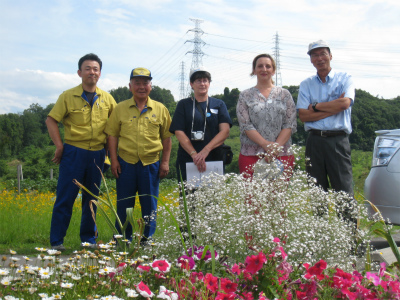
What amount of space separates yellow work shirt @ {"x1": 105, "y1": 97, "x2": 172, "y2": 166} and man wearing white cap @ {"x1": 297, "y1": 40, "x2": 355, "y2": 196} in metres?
1.66

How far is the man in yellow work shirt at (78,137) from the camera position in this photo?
17.7 feet

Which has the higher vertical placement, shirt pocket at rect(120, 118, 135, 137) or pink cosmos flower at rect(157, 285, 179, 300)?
shirt pocket at rect(120, 118, 135, 137)

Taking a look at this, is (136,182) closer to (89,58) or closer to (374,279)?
(89,58)

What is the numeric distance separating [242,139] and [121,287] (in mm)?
2737

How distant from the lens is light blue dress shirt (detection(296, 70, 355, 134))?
Answer: 4.90 m

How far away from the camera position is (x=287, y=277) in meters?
2.64

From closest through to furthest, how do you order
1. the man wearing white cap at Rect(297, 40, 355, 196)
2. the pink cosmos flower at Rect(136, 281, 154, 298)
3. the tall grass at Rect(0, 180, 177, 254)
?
1. the pink cosmos flower at Rect(136, 281, 154, 298)
2. the man wearing white cap at Rect(297, 40, 355, 196)
3. the tall grass at Rect(0, 180, 177, 254)

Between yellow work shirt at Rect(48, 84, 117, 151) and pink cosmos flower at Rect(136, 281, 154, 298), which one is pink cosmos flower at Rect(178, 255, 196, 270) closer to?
pink cosmos flower at Rect(136, 281, 154, 298)

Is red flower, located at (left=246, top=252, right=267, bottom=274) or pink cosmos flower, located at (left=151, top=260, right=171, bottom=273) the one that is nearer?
red flower, located at (left=246, top=252, right=267, bottom=274)

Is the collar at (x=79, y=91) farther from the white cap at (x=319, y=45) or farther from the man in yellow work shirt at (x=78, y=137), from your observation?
the white cap at (x=319, y=45)

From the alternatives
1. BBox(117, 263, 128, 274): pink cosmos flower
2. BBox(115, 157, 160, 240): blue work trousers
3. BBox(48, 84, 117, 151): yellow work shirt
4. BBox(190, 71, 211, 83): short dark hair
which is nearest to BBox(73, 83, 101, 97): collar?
BBox(48, 84, 117, 151): yellow work shirt

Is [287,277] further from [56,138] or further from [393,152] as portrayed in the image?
[56,138]

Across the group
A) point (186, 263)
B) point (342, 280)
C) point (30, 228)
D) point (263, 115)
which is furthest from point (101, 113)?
point (342, 280)

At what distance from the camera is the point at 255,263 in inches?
101
